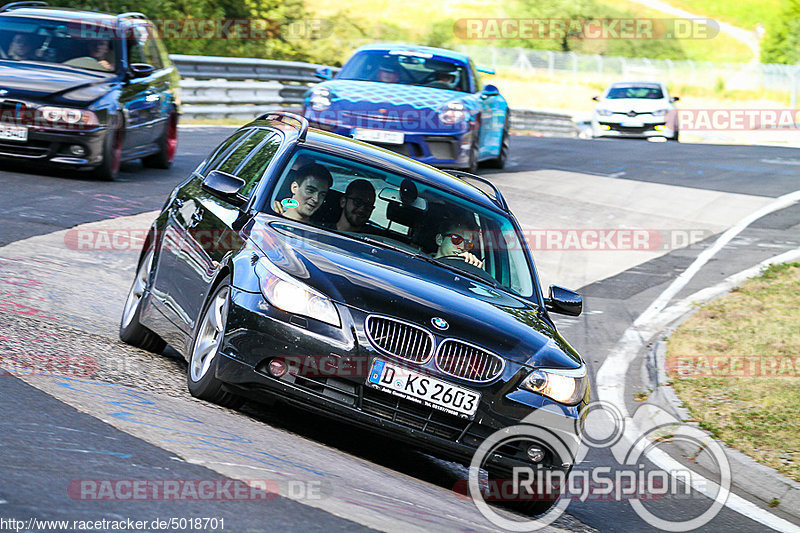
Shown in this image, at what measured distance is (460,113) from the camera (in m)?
16.2

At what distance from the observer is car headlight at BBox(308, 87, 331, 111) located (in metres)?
15.9

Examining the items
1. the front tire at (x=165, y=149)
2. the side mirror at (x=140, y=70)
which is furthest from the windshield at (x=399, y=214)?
the front tire at (x=165, y=149)

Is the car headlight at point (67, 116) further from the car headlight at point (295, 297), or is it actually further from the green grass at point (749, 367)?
the car headlight at point (295, 297)

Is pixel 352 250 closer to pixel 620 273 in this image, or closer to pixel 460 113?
pixel 620 273

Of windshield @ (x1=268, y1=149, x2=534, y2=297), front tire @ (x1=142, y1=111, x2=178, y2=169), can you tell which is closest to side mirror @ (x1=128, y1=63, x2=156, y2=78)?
front tire @ (x1=142, y1=111, x2=178, y2=169)

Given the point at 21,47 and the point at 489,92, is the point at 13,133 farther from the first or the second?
the point at 489,92

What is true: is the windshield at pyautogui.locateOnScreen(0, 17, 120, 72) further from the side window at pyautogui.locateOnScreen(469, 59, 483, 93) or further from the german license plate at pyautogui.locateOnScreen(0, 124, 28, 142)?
the side window at pyautogui.locateOnScreen(469, 59, 483, 93)

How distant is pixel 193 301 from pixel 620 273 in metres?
7.95

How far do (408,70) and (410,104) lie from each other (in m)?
1.27

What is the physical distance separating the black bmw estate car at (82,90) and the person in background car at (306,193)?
23.6 ft

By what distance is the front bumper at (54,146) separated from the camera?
1332cm

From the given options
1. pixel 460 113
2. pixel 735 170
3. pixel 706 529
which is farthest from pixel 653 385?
pixel 735 170

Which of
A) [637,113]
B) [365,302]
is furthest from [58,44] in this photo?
[637,113]

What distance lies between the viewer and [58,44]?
14.4 metres
